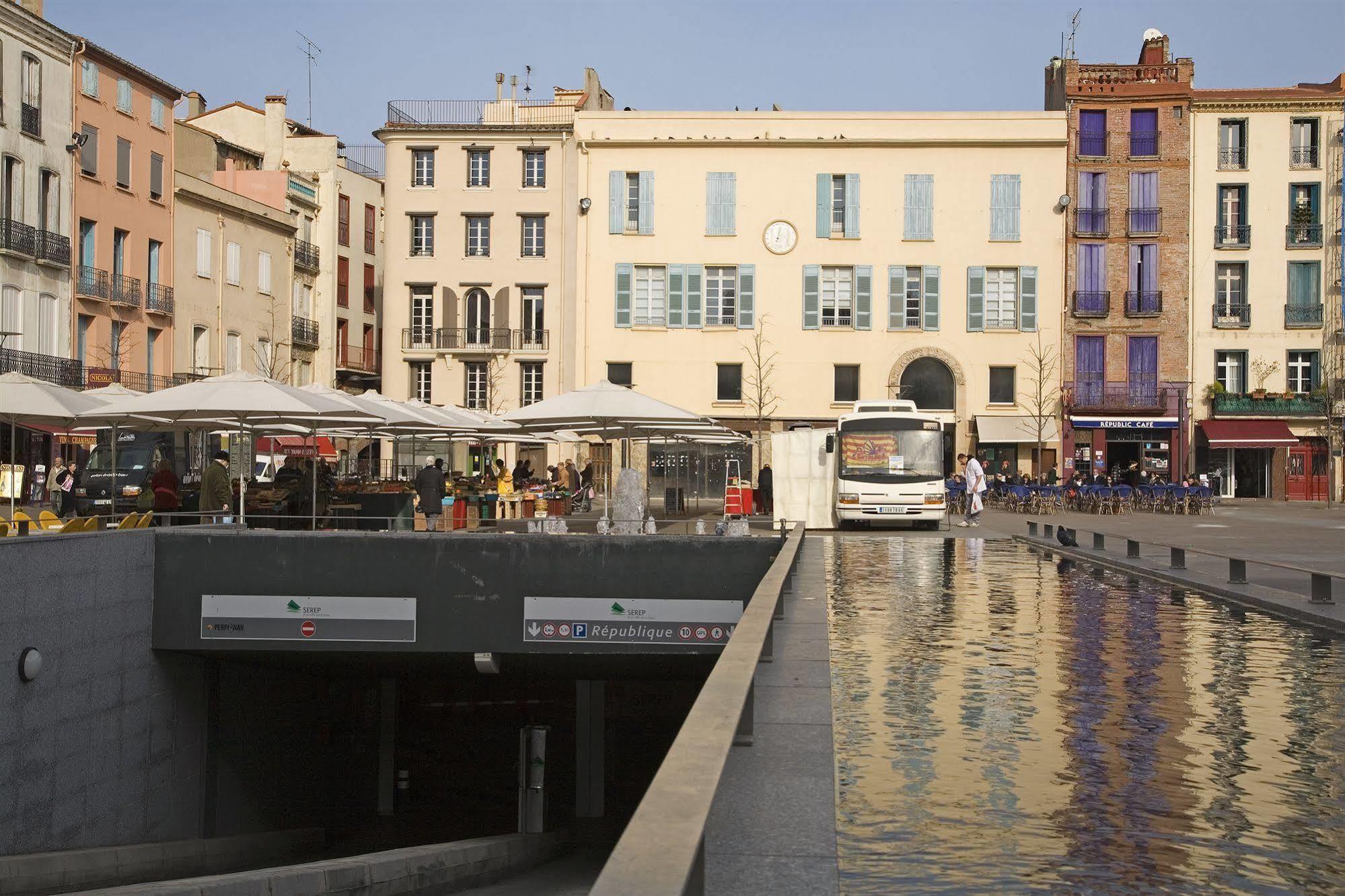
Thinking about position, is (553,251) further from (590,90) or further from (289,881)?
(289,881)

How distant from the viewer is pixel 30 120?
43.5 meters

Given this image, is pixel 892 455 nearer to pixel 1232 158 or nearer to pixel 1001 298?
pixel 1001 298

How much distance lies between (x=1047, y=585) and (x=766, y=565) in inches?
168

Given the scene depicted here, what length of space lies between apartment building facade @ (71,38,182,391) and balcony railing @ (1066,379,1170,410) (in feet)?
102

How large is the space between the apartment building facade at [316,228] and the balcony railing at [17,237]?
1523 centimetres

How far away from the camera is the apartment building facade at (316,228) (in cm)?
5975

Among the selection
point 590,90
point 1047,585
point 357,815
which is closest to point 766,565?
point 1047,585

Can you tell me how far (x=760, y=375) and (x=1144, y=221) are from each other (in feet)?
48.8

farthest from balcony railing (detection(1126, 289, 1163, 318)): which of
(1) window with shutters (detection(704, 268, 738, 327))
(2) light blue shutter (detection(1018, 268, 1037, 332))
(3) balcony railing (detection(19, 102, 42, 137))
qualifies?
(3) balcony railing (detection(19, 102, 42, 137))

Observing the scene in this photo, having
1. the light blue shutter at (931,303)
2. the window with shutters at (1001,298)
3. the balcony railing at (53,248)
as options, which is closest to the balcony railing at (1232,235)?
the window with shutters at (1001,298)

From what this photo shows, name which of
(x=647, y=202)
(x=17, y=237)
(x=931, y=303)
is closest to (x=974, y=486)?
(x=931, y=303)

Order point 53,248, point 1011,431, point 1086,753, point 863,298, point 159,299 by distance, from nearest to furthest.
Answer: point 1086,753 → point 53,248 → point 159,299 → point 1011,431 → point 863,298

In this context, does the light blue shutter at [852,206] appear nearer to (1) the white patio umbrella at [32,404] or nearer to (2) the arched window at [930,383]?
(2) the arched window at [930,383]

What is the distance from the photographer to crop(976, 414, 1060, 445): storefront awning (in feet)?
172
